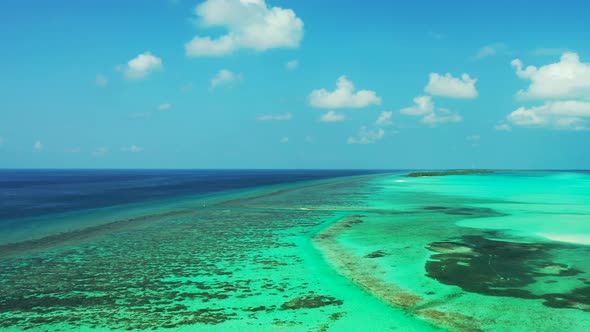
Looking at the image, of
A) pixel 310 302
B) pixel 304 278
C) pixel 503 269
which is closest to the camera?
pixel 310 302

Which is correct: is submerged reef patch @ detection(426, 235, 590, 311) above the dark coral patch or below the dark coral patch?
above

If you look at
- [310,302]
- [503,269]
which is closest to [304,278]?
[310,302]

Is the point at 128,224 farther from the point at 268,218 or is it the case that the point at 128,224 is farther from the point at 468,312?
the point at 468,312

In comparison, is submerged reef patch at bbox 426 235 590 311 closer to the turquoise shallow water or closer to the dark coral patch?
the turquoise shallow water

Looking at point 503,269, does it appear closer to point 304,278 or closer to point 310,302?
point 304,278

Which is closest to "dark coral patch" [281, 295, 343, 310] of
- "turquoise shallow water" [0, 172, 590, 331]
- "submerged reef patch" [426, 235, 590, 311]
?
"turquoise shallow water" [0, 172, 590, 331]

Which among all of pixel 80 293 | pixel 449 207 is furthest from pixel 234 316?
pixel 449 207
